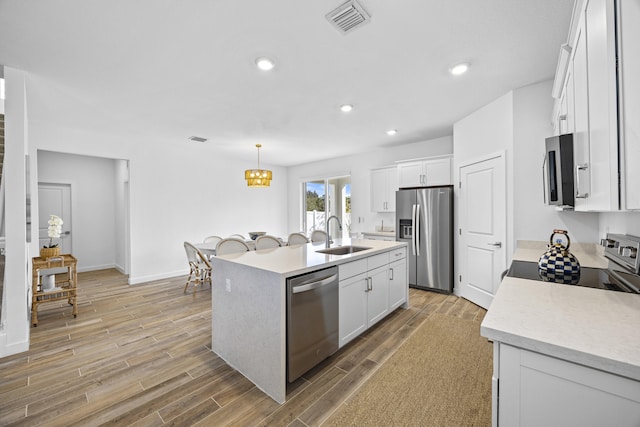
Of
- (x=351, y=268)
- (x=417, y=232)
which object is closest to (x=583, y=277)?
(x=351, y=268)

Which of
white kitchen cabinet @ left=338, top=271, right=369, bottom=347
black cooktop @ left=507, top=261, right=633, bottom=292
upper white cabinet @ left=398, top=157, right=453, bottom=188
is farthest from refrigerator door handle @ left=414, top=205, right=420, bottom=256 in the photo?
black cooktop @ left=507, top=261, right=633, bottom=292

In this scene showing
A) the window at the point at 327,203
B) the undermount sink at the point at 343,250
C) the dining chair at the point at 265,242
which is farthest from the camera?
the window at the point at 327,203

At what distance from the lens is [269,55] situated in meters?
2.31

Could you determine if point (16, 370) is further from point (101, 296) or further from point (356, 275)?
point (356, 275)

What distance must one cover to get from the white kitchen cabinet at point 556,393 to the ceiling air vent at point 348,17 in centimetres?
204

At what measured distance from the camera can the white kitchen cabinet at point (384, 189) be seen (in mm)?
5434

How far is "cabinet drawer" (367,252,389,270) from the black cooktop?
1.23 metres

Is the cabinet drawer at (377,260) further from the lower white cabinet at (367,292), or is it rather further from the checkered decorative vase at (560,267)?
the checkered decorative vase at (560,267)


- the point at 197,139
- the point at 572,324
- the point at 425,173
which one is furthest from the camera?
the point at 197,139

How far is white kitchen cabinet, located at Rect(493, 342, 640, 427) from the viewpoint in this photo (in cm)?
70

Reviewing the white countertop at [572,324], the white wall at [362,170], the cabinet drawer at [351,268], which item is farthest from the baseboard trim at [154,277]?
the white countertop at [572,324]

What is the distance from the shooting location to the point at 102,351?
8.37ft

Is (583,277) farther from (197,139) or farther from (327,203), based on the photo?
(327,203)

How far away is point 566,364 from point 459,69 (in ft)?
8.70
